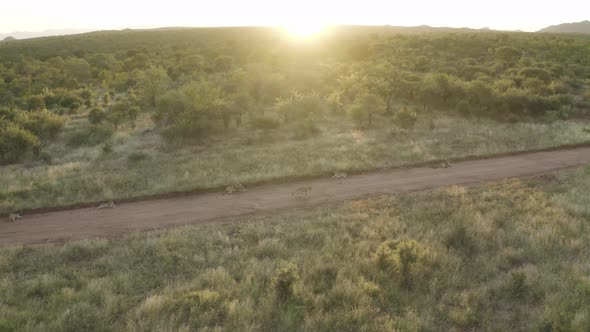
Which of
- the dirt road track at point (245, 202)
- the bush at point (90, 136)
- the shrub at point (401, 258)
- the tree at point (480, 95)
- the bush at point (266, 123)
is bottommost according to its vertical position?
the dirt road track at point (245, 202)

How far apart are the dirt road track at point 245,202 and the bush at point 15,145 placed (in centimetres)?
911

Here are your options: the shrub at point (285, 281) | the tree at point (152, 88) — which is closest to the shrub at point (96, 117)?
the tree at point (152, 88)

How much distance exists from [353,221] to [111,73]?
5083cm

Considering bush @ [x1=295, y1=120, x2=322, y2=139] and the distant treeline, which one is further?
the distant treeline

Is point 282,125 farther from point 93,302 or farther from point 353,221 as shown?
point 93,302

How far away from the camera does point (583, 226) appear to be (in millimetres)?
11875

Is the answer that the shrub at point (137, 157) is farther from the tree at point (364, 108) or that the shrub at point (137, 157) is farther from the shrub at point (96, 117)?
the tree at point (364, 108)

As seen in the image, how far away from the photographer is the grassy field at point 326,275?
7.75 metres

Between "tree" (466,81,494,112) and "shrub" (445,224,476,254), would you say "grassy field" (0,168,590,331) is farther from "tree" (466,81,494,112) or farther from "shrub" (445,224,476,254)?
"tree" (466,81,494,112)

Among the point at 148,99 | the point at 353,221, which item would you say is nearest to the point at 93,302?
the point at 353,221

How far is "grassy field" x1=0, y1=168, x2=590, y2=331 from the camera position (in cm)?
775

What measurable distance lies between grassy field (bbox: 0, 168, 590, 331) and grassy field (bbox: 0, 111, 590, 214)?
453 cm

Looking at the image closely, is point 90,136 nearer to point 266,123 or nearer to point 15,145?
point 15,145

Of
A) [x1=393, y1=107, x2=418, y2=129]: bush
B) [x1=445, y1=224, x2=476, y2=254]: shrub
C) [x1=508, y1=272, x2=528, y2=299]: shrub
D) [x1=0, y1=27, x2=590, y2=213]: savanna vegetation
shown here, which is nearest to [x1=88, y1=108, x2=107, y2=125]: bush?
[x1=0, y1=27, x2=590, y2=213]: savanna vegetation
